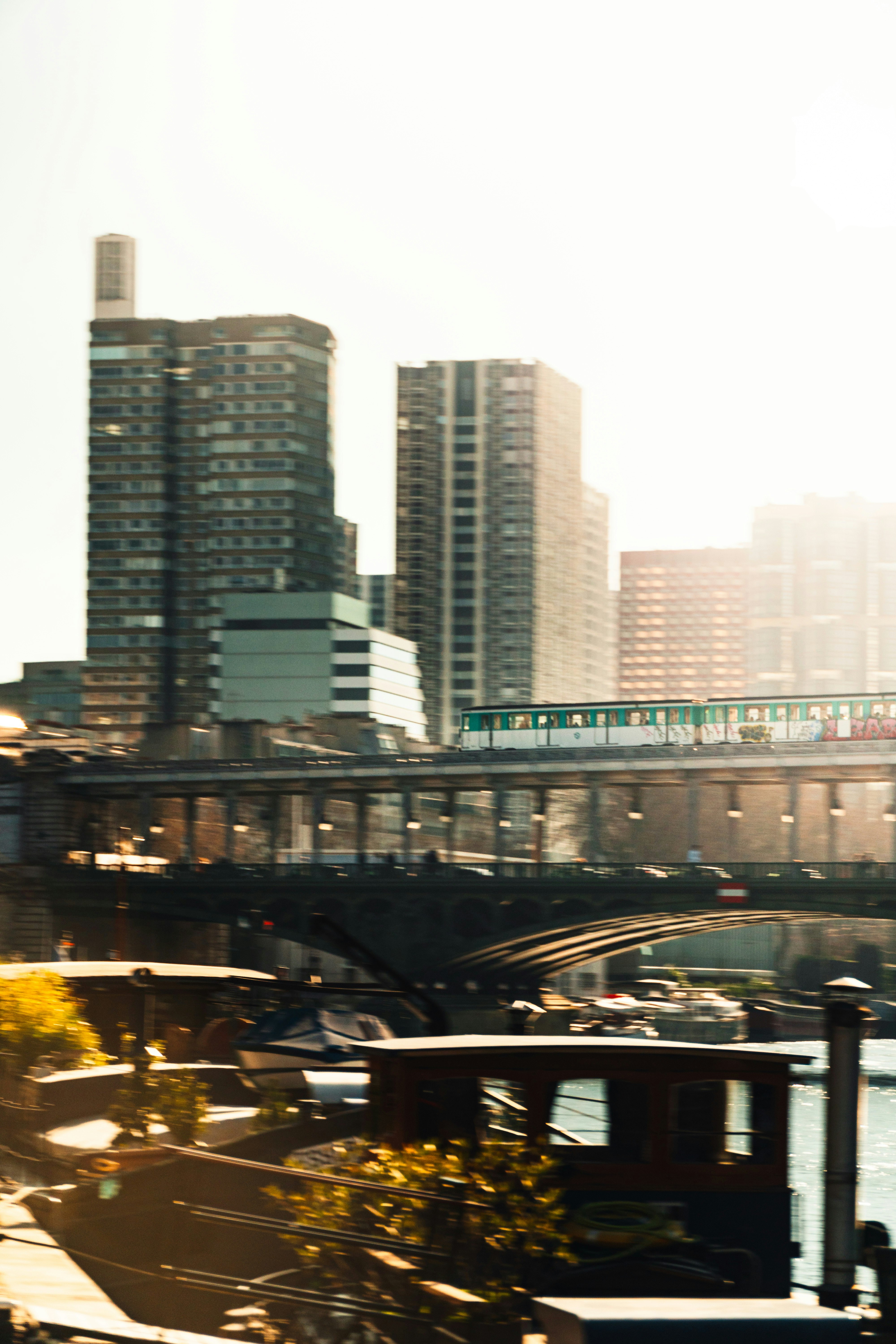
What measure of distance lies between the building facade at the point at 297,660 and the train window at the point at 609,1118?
118 m

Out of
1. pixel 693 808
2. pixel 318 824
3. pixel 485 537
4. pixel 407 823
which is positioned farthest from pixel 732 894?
pixel 485 537

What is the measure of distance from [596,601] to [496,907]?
439 ft

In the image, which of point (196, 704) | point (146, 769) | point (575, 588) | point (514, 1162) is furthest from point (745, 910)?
point (575, 588)

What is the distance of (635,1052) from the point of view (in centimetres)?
1002

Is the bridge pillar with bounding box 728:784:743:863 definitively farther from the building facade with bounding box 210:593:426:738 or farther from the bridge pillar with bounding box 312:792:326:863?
the building facade with bounding box 210:593:426:738

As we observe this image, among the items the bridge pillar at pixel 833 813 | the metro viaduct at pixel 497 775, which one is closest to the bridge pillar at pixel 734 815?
the metro viaduct at pixel 497 775

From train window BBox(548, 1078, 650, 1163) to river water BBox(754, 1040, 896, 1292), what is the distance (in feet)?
7.52

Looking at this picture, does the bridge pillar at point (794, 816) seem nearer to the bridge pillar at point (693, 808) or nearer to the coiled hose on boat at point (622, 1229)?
the bridge pillar at point (693, 808)

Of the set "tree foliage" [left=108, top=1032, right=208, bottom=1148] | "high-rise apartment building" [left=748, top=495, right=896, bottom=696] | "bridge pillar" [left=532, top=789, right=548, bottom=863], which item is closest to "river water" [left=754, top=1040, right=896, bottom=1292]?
"tree foliage" [left=108, top=1032, right=208, bottom=1148]

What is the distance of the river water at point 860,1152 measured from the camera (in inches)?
861

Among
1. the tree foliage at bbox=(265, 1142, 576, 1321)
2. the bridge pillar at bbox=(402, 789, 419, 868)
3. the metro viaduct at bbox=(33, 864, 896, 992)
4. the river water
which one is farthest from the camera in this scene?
the bridge pillar at bbox=(402, 789, 419, 868)

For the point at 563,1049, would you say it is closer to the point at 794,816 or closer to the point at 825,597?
the point at 794,816

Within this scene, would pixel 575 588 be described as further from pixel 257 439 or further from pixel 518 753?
pixel 518 753

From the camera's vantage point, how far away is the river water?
861 inches
